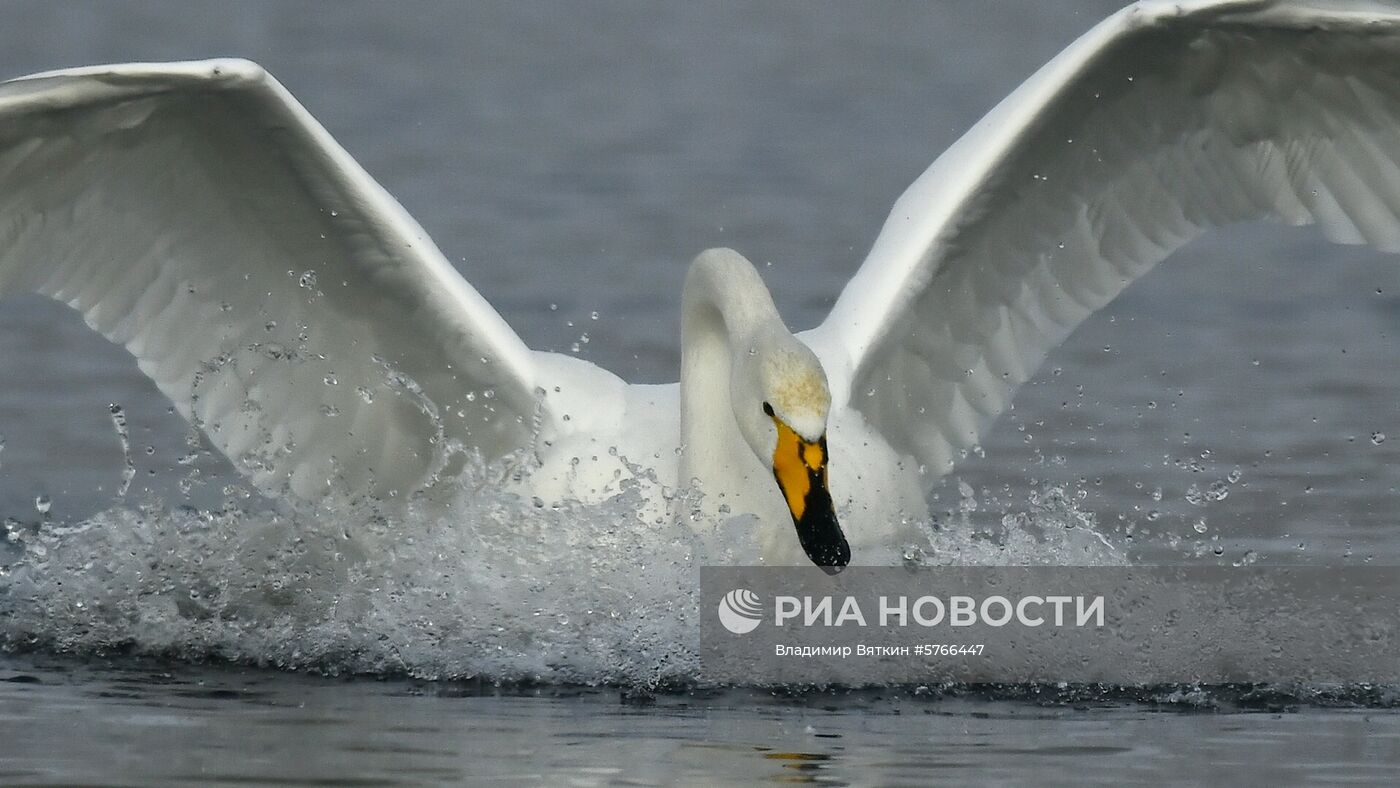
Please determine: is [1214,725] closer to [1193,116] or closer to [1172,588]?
[1172,588]

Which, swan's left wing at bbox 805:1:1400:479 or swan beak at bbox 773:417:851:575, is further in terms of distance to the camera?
swan's left wing at bbox 805:1:1400:479

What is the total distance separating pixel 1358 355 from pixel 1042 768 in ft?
22.8

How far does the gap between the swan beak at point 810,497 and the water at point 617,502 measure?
0.42 m

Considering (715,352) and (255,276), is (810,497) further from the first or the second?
(255,276)

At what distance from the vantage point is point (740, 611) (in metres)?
7.66

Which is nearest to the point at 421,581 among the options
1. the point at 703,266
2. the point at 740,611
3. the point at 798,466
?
the point at 740,611

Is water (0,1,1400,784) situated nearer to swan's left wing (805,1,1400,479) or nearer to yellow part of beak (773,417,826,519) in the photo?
yellow part of beak (773,417,826,519)

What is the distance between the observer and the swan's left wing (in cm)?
825

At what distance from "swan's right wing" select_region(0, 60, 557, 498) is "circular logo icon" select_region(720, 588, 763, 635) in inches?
40.1

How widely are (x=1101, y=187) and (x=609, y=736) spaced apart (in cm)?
324

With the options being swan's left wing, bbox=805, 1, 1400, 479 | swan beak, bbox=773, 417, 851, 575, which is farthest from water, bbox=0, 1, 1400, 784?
swan's left wing, bbox=805, 1, 1400, 479

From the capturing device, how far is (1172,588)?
336 inches

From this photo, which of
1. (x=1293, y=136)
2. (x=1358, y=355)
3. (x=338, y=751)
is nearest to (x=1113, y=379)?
(x=1358, y=355)

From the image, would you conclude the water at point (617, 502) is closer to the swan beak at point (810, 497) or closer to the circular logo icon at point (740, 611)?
the circular logo icon at point (740, 611)
